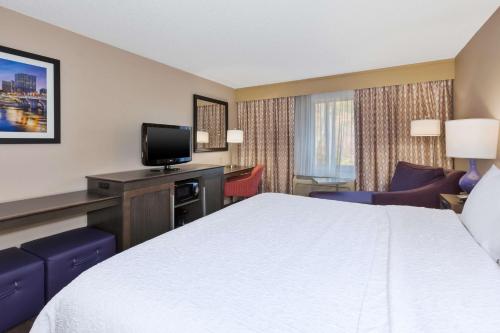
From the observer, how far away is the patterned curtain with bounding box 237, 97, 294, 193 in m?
4.76

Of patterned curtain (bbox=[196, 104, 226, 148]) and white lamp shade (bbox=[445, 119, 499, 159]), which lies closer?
white lamp shade (bbox=[445, 119, 499, 159])

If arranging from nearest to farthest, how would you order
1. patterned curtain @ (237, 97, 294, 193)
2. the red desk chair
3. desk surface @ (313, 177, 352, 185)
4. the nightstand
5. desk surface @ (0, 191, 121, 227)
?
1. desk surface @ (0, 191, 121, 227)
2. the nightstand
3. desk surface @ (313, 177, 352, 185)
4. the red desk chair
5. patterned curtain @ (237, 97, 294, 193)

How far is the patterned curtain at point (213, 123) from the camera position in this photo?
4.30 m

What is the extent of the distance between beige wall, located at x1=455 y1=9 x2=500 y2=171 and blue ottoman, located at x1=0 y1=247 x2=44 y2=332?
152 inches

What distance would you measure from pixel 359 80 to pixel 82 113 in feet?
12.7

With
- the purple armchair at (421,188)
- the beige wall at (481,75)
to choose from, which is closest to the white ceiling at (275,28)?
the beige wall at (481,75)

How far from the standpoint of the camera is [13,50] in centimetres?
213

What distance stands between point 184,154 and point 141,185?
1.07 meters

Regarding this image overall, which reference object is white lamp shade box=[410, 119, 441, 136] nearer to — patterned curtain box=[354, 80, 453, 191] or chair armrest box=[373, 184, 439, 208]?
patterned curtain box=[354, 80, 453, 191]

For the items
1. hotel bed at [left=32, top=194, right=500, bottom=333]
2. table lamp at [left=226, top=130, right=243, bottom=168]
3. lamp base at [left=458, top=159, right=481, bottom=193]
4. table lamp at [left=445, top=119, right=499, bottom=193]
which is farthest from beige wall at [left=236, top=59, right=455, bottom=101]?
hotel bed at [left=32, top=194, right=500, bottom=333]

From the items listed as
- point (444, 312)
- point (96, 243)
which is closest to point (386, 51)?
point (444, 312)

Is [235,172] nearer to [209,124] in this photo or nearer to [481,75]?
[209,124]

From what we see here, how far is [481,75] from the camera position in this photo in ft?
8.48

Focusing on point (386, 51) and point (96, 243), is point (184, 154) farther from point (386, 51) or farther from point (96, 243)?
point (386, 51)
